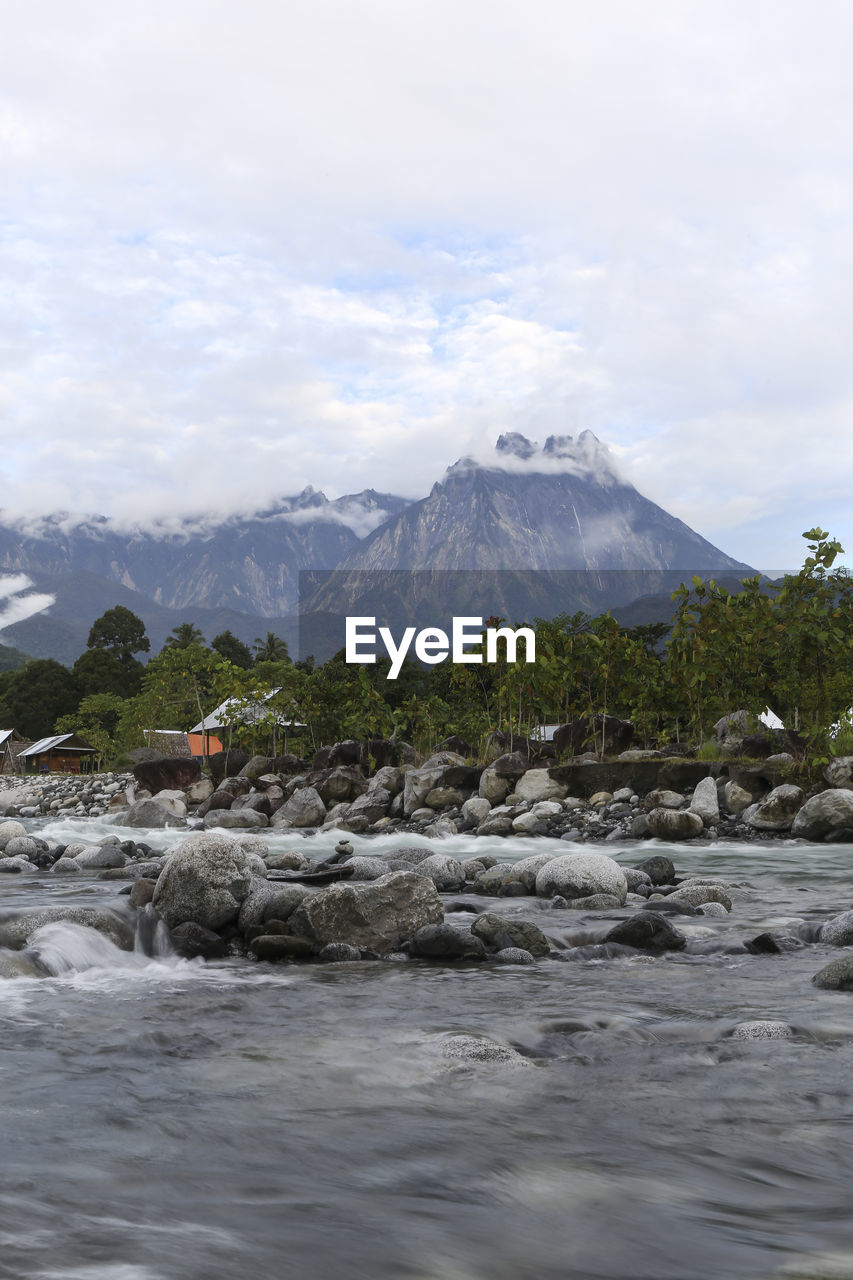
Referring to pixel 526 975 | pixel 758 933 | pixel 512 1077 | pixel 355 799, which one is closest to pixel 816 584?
pixel 355 799

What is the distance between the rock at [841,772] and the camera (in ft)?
69.4

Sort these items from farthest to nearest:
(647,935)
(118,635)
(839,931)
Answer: (118,635), (839,931), (647,935)

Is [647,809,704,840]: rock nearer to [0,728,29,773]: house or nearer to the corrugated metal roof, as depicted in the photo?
the corrugated metal roof

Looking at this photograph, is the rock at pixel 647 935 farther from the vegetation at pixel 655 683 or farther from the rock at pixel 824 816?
the vegetation at pixel 655 683

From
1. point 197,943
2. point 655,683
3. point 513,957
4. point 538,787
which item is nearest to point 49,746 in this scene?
point 655,683

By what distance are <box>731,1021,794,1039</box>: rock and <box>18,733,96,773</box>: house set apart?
223 ft

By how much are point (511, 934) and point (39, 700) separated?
8145 cm

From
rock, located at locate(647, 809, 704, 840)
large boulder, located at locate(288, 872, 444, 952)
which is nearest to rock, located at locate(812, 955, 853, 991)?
large boulder, located at locate(288, 872, 444, 952)

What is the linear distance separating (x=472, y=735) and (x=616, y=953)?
97.1 ft

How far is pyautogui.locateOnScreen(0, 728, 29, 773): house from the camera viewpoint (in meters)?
72.4

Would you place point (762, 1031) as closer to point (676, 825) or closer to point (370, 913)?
point (370, 913)

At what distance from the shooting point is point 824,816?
1895 centimetres

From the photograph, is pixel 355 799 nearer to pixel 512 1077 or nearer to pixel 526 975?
pixel 526 975

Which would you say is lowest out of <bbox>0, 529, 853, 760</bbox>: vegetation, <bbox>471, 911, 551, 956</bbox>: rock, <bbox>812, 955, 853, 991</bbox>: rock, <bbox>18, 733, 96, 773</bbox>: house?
<bbox>18, 733, 96, 773</bbox>: house
